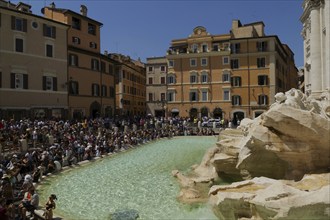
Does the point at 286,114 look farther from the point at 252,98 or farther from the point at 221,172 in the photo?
the point at 252,98

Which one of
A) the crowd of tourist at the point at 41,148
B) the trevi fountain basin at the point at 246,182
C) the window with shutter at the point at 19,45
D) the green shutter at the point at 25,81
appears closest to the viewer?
the trevi fountain basin at the point at 246,182

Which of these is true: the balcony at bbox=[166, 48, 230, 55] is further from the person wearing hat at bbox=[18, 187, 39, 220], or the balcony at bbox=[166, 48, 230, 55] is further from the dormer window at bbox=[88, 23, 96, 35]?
the person wearing hat at bbox=[18, 187, 39, 220]

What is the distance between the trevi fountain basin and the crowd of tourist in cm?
117

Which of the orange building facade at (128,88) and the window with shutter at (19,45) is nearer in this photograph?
the window with shutter at (19,45)

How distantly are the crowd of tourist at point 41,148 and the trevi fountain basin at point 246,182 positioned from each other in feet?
3.85

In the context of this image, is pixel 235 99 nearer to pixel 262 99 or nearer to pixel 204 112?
pixel 262 99

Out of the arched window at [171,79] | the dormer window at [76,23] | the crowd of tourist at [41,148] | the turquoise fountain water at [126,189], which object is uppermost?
the dormer window at [76,23]

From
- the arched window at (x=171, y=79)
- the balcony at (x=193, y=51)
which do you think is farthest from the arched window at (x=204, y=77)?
the arched window at (x=171, y=79)

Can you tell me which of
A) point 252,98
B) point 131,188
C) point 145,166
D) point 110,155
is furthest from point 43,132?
point 252,98

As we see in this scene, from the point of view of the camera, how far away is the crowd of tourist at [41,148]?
10.7 meters

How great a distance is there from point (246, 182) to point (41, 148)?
13.8m

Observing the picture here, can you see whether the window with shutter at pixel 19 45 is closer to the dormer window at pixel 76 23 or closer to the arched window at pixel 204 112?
the dormer window at pixel 76 23

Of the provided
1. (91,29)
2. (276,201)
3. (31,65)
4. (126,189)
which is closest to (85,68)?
(91,29)

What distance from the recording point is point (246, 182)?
31.5 ft
